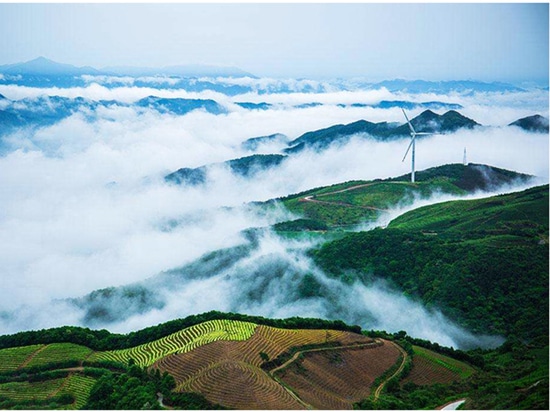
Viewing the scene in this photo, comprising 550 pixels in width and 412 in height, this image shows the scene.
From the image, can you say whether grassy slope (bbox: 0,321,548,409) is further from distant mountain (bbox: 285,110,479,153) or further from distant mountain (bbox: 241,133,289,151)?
distant mountain (bbox: 241,133,289,151)

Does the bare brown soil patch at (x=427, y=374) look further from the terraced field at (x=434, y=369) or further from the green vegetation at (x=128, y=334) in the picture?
the green vegetation at (x=128, y=334)

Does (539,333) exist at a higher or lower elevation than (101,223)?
higher

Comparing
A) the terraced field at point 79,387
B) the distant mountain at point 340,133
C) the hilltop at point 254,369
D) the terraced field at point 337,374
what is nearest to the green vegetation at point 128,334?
the hilltop at point 254,369

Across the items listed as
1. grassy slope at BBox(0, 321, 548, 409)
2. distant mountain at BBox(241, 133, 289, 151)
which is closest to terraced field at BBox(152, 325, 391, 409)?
grassy slope at BBox(0, 321, 548, 409)

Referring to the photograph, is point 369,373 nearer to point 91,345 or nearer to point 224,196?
point 91,345

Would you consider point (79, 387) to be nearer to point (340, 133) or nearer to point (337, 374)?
point (337, 374)

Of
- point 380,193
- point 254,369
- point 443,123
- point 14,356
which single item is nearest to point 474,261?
point 254,369

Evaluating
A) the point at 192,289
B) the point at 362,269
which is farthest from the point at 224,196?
the point at 362,269
